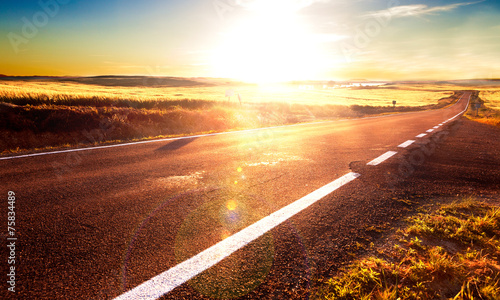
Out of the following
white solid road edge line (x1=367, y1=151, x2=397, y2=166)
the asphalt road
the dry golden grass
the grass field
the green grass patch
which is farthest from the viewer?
the dry golden grass

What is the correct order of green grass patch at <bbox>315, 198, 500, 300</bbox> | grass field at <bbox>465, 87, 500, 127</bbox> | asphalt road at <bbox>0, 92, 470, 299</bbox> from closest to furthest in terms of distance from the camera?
green grass patch at <bbox>315, 198, 500, 300</bbox>, asphalt road at <bbox>0, 92, 470, 299</bbox>, grass field at <bbox>465, 87, 500, 127</bbox>

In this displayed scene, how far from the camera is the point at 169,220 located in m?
2.86

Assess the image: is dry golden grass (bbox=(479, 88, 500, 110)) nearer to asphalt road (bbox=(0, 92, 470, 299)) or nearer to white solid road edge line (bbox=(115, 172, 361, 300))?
asphalt road (bbox=(0, 92, 470, 299))

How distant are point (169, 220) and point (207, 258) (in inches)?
34.4

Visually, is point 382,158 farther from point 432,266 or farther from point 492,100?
point 492,100

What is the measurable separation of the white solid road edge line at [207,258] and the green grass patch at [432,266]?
0.86 meters

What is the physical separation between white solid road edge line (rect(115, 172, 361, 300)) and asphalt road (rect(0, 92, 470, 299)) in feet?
0.19

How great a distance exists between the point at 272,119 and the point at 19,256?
16.7 m

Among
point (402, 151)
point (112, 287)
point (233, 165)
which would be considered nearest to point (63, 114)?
point (233, 165)

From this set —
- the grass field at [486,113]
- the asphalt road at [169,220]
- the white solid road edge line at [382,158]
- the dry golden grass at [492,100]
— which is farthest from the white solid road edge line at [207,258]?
the dry golden grass at [492,100]

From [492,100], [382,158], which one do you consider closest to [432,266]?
[382,158]

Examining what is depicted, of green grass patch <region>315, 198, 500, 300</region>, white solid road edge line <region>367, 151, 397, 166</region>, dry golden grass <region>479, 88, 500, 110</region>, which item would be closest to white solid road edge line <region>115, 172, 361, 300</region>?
green grass patch <region>315, 198, 500, 300</region>

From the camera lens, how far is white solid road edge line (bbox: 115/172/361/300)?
6.06 feet

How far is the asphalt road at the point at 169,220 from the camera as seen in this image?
6.43ft
